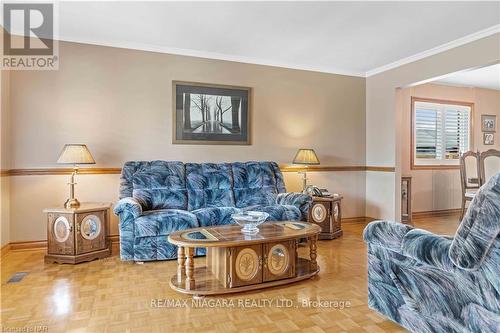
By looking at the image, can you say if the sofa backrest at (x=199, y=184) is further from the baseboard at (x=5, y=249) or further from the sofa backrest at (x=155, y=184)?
the baseboard at (x=5, y=249)

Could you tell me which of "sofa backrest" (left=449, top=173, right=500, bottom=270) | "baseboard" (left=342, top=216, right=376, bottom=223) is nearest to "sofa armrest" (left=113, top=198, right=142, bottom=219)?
"sofa backrest" (left=449, top=173, right=500, bottom=270)

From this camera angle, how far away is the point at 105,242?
3.46m

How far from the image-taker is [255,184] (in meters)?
4.20

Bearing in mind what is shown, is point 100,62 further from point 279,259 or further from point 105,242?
point 279,259

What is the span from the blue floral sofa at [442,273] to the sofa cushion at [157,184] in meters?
2.36

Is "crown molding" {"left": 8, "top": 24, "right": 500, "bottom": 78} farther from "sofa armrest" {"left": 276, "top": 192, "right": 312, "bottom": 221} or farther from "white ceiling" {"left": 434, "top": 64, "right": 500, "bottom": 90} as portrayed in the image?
"sofa armrest" {"left": 276, "top": 192, "right": 312, "bottom": 221}

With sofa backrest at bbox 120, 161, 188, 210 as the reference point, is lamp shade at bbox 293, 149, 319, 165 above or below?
above

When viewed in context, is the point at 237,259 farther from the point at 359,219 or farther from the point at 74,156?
the point at 359,219

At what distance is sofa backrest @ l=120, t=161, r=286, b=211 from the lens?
3.72 meters

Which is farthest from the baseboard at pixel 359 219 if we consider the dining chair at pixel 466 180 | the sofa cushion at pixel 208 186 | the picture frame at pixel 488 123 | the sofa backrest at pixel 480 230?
the sofa backrest at pixel 480 230

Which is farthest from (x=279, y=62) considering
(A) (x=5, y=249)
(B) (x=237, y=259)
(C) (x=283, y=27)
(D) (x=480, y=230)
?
(A) (x=5, y=249)

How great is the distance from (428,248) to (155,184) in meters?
2.92

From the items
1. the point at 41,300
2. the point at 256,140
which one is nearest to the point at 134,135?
the point at 256,140

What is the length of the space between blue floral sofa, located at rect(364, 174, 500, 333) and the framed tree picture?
2808 mm
